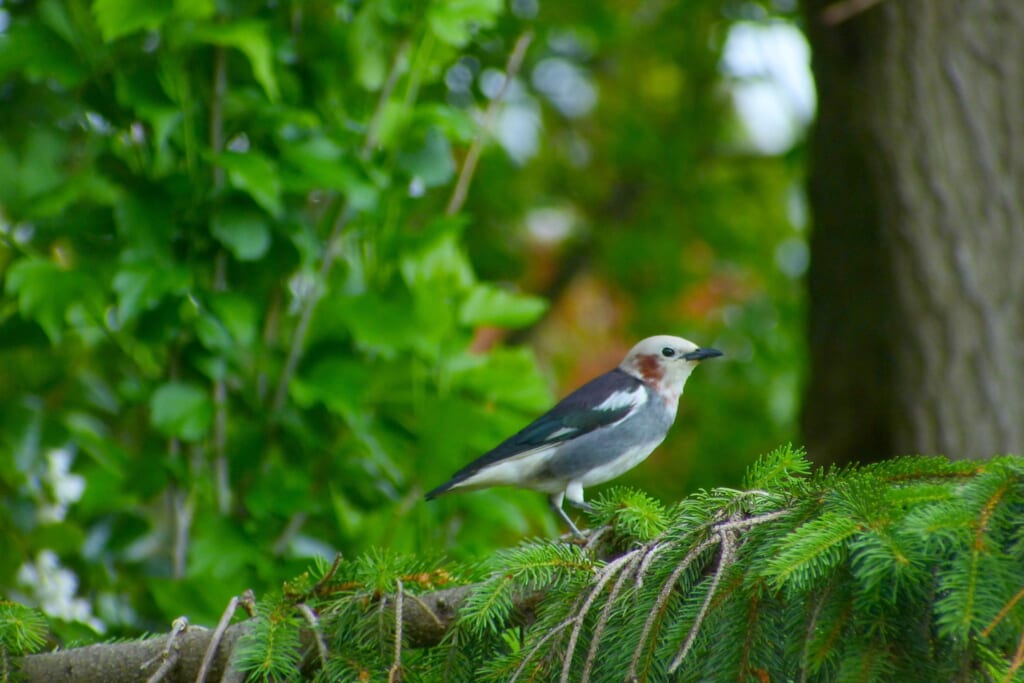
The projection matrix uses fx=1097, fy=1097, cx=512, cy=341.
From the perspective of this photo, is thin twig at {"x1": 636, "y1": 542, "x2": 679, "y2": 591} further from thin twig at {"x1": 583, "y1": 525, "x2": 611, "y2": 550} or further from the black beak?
the black beak

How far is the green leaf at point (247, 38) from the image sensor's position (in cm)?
328

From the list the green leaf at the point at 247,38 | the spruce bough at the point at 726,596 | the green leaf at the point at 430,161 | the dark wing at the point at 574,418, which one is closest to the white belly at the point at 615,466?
the dark wing at the point at 574,418

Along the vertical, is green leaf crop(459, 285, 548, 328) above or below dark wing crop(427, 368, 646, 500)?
above

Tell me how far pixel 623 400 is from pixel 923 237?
1.92m

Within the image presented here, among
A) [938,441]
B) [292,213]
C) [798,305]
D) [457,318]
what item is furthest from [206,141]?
[798,305]

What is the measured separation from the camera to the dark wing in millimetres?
3398

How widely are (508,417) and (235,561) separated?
1060 mm

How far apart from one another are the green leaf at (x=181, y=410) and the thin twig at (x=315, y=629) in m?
1.26

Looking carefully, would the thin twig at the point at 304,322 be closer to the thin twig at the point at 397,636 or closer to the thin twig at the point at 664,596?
the thin twig at the point at 397,636

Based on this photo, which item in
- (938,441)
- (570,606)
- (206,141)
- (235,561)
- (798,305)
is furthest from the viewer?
(798,305)

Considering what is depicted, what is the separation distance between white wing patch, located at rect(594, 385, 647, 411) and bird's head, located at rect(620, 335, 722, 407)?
0.10m

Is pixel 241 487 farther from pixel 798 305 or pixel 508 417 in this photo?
pixel 798 305

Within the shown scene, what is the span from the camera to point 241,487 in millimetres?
3910

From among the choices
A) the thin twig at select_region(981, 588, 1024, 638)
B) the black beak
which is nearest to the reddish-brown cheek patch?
the black beak
